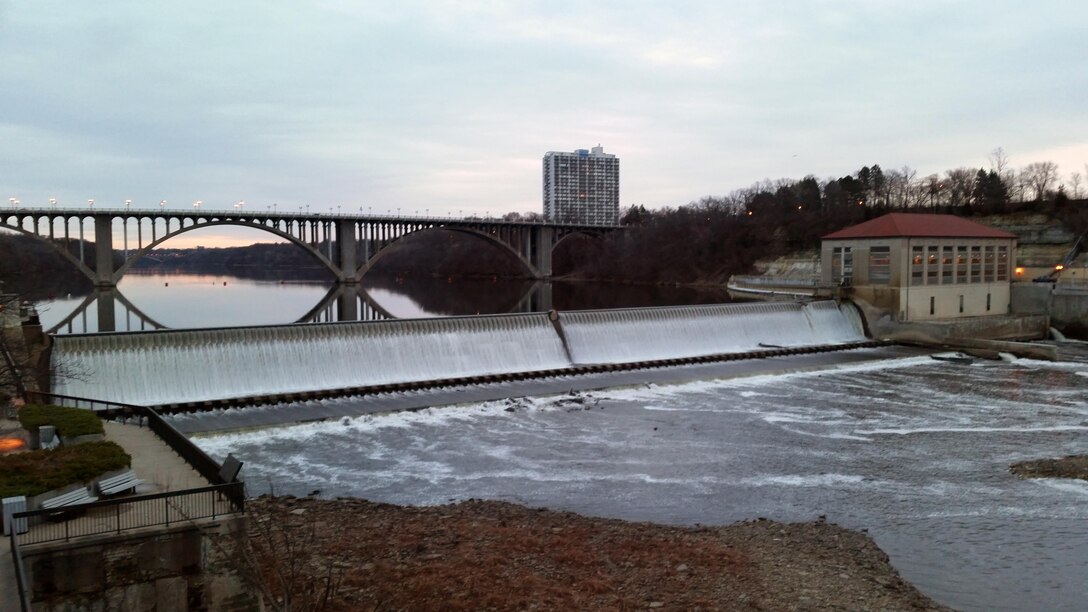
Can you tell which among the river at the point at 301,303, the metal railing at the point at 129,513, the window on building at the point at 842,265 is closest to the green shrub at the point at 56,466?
the metal railing at the point at 129,513

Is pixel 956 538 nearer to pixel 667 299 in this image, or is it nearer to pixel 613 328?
pixel 613 328

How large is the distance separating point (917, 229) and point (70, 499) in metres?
39.9

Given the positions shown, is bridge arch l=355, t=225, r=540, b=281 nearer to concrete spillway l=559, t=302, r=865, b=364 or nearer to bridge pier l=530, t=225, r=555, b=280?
bridge pier l=530, t=225, r=555, b=280

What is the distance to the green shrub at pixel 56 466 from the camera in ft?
28.8

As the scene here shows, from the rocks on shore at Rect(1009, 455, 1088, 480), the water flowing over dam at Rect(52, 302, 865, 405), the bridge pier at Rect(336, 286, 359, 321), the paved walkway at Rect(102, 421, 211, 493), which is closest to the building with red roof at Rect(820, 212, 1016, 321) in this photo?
the water flowing over dam at Rect(52, 302, 865, 405)

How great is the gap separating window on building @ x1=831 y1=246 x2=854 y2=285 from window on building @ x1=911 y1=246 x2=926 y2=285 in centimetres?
299

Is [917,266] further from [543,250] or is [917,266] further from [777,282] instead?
[543,250]

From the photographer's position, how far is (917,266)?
1524 inches

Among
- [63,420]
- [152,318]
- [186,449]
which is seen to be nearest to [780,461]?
[186,449]

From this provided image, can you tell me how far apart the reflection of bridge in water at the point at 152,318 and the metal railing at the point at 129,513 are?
82.9 ft

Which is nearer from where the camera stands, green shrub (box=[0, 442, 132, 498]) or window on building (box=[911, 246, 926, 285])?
green shrub (box=[0, 442, 132, 498])

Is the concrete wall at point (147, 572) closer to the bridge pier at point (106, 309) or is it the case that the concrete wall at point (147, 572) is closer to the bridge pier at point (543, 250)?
the bridge pier at point (106, 309)

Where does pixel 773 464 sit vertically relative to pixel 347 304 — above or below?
below

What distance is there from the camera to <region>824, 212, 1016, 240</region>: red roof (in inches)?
1526
